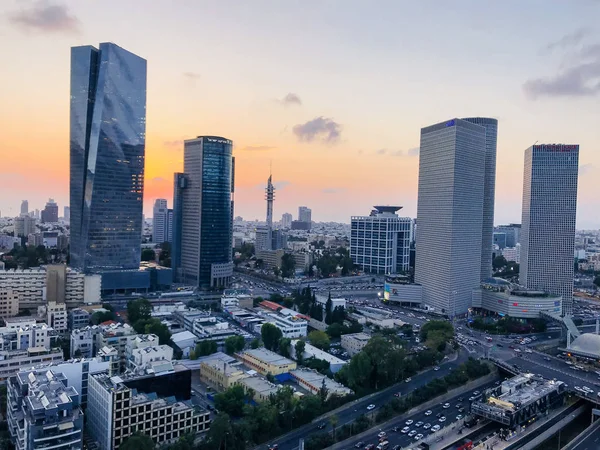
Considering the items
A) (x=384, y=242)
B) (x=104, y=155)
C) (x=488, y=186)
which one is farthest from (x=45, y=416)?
(x=384, y=242)

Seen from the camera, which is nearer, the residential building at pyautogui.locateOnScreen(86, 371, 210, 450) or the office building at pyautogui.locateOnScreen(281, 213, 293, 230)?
the residential building at pyautogui.locateOnScreen(86, 371, 210, 450)

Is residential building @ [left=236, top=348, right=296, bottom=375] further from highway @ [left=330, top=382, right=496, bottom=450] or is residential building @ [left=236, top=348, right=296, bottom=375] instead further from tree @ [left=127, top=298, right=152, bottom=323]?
tree @ [left=127, top=298, right=152, bottom=323]

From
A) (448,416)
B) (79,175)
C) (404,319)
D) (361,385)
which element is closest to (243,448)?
(361,385)

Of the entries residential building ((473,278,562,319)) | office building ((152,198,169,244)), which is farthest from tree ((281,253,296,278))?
office building ((152,198,169,244))

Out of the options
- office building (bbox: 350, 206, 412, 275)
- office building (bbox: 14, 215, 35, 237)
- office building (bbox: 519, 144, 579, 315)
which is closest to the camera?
office building (bbox: 519, 144, 579, 315)

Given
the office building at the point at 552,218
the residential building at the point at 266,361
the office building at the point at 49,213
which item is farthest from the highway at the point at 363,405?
the office building at the point at 49,213

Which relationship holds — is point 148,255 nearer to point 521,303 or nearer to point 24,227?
point 24,227

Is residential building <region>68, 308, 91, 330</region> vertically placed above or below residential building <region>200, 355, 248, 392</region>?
above

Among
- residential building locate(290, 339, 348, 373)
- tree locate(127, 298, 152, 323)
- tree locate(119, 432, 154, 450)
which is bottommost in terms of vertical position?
residential building locate(290, 339, 348, 373)
